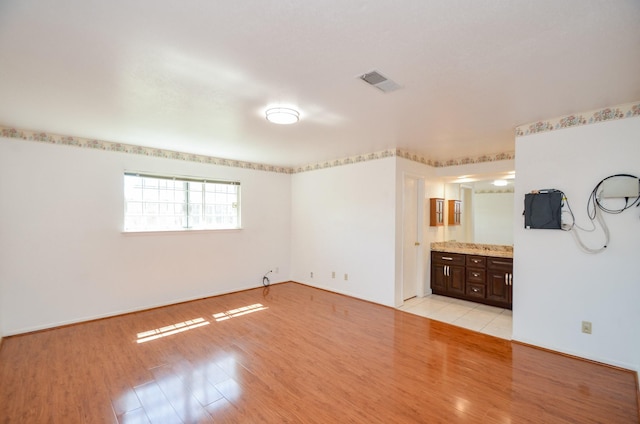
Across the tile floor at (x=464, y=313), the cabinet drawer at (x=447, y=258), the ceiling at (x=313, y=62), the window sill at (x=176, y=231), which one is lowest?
the tile floor at (x=464, y=313)

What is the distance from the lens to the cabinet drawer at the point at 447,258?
4914 mm

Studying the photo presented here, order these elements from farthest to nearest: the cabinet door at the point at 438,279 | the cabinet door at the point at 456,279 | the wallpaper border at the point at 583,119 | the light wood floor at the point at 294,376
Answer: the cabinet door at the point at 438,279, the cabinet door at the point at 456,279, the wallpaper border at the point at 583,119, the light wood floor at the point at 294,376

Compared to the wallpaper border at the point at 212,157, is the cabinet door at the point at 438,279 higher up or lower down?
lower down

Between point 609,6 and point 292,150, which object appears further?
point 292,150

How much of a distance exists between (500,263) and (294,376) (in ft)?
12.1

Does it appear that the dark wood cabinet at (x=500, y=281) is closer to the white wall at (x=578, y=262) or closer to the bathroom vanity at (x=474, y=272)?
the bathroom vanity at (x=474, y=272)

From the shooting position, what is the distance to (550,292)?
122 inches

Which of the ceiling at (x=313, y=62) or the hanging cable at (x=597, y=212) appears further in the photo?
the hanging cable at (x=597, y=212)

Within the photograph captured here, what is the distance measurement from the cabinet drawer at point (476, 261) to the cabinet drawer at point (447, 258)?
103 mm

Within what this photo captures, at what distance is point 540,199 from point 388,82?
7.41 feet

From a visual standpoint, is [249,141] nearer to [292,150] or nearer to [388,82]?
[292,150]

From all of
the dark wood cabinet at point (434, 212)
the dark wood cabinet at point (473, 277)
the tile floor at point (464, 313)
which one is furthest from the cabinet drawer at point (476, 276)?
the dark wood cabinet at point (434, 212)

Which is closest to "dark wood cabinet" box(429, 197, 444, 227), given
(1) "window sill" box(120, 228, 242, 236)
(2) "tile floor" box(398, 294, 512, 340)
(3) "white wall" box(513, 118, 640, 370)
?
(2) "tile floor" box(398, 294, 512, 340)

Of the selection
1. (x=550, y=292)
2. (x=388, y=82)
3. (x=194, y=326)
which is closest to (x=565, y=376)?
(x=550, y=292)
